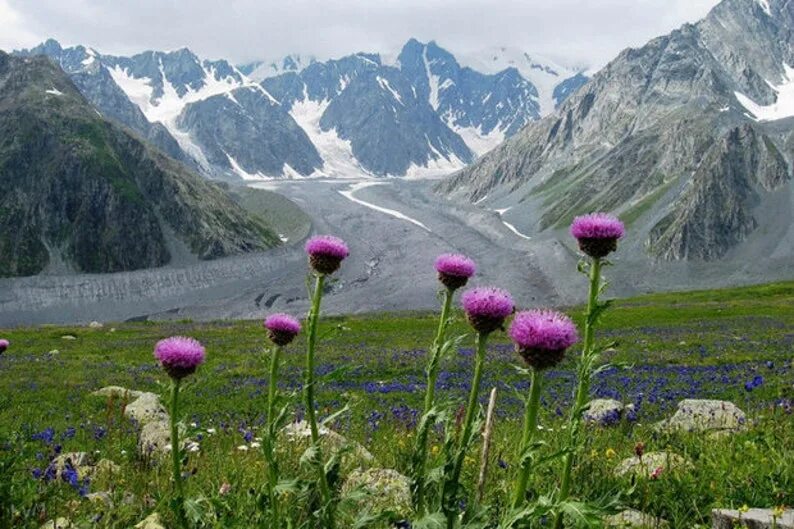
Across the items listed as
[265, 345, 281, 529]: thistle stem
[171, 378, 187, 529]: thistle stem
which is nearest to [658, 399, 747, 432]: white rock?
[265, 345, 281, 529]: thistle stem

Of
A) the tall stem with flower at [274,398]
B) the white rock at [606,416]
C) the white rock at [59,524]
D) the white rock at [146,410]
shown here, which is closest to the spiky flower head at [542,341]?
the tall stem with flower at [274,398]

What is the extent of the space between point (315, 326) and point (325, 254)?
76cm

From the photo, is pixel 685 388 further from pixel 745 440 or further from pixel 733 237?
pixel 733 237

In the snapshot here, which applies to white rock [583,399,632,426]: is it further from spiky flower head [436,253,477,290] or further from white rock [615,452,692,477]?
spiky flower head [436,253,477,290]

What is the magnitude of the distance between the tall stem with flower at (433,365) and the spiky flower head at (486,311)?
8.6 inches

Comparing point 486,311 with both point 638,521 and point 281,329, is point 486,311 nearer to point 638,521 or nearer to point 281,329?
point 281,329

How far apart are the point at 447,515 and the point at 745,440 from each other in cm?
608

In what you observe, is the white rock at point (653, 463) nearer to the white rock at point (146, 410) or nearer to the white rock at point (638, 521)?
the white rock at point (638, 521)

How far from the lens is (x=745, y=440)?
8.11 m

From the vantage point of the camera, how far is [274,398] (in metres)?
4.06

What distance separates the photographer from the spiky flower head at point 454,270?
4637 millimetres

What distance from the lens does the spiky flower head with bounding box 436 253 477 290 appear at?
15.2 feet

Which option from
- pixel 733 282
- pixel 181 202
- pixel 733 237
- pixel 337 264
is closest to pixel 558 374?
pixel 337 264

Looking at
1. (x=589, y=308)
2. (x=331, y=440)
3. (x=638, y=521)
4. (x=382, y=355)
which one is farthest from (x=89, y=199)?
(x=589, y=308)
